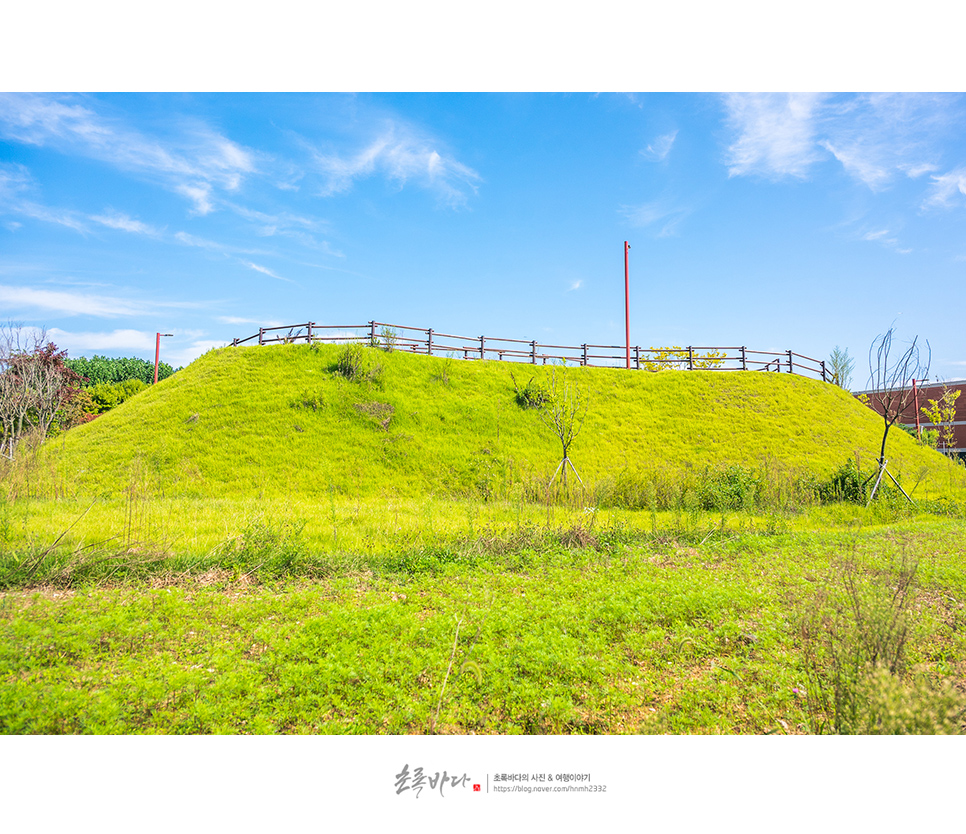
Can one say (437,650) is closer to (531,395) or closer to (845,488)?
(845,488)

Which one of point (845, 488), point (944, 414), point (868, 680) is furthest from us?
point (944, 414)

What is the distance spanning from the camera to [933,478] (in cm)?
1947

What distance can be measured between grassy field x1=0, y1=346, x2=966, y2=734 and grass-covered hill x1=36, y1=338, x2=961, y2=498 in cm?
25

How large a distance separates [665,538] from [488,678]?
241 inches

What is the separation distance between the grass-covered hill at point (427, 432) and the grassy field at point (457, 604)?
253mm

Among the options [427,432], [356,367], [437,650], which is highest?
[356,367]

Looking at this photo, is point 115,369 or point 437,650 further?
point 115,369

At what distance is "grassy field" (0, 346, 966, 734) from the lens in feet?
12.0

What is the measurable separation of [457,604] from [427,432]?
1323 centimetres

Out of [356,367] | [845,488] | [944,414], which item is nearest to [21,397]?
[356,367]

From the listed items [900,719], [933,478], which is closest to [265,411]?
[900,719]

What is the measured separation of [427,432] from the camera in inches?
741

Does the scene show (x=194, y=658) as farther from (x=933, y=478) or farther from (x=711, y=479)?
(x=933, y=478)

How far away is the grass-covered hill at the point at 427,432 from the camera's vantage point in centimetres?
1600
